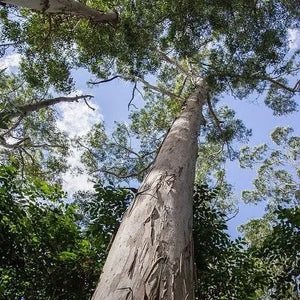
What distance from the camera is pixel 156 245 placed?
222 centimetres

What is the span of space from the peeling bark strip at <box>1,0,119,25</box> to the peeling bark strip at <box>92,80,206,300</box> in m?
3.57

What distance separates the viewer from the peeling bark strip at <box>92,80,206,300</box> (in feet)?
6.21

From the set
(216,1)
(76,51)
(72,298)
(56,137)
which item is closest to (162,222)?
(72,298)

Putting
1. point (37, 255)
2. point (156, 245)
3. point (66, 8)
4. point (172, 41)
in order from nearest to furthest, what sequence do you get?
1. point (156, 245)
2. point (37, 255)
3. point (66, 8)
4. point (172, 41)

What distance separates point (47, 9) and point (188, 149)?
11.9 ft

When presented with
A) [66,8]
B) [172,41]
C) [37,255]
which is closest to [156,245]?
[37,255]

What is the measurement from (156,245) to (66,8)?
5.36 m

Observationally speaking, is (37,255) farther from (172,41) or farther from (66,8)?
(172,41)

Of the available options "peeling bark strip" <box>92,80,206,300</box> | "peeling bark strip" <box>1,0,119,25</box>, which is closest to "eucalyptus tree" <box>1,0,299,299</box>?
"peeling bark strip" <box>1,0,119,25</box>

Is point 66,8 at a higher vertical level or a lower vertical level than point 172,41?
lower

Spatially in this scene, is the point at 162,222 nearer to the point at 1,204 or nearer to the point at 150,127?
the point at 1,204

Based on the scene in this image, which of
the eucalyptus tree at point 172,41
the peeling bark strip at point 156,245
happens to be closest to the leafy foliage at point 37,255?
the peeling bark strip at point 156,245

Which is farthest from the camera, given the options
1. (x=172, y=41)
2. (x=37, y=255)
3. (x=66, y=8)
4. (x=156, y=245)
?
(x=172, y=41)

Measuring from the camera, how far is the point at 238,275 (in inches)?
150
